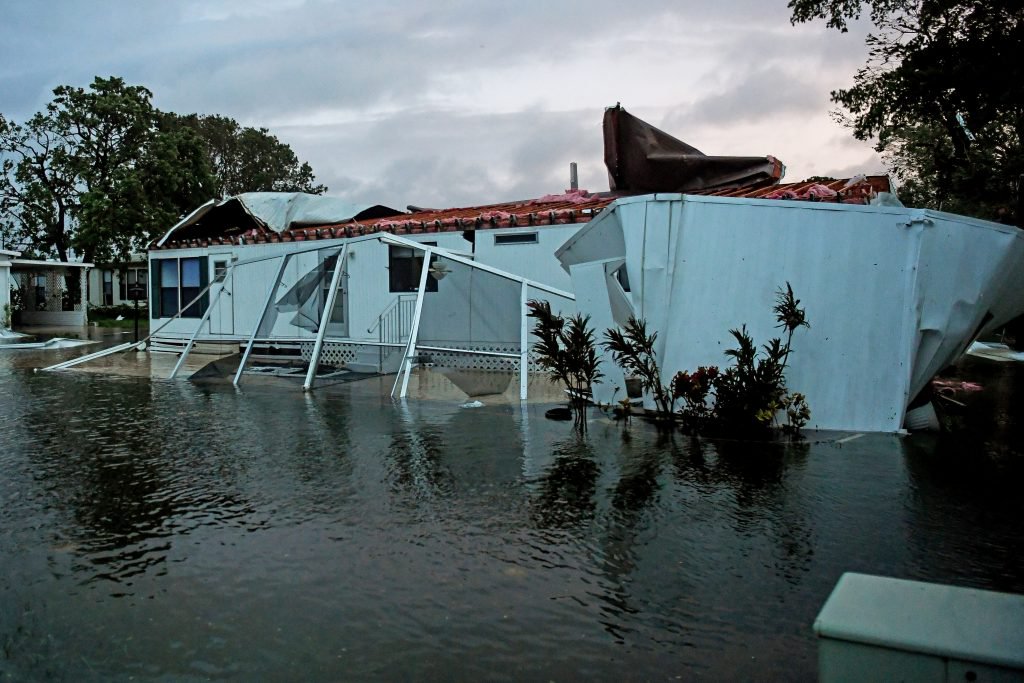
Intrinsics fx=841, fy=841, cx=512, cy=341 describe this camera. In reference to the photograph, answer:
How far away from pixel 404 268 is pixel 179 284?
7996 millimetres

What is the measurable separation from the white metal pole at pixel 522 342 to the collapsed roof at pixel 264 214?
9.57 meters

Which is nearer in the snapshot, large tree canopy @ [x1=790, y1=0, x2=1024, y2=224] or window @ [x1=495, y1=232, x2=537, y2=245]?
large tree canopy @ [x1=790, y1=0, x2=1024, y2=224]

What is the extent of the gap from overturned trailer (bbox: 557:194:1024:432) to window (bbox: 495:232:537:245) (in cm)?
567

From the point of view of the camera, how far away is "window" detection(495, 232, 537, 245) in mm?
15797

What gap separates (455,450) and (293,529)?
285 cm

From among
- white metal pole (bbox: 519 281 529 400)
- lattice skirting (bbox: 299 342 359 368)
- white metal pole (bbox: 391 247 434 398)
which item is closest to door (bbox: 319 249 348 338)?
lattice skirting (bbox: 299 342 359 368)

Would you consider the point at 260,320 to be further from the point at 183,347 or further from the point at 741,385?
the point at 741,385

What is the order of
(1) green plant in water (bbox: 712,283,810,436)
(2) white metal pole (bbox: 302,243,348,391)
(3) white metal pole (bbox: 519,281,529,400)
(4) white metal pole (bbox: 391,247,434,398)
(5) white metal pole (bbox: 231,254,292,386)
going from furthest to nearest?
(5) white metal pole (bbox: 231,254,292,386) < (2) white metal pole (bbox: 302,243,348,391) < (4) white metal pole (bbox: 391,247,434,398) < (3) white metal pole (bbox: 519,281,529,400) < (1) green plant in water (bbox: 712,283,810,436)

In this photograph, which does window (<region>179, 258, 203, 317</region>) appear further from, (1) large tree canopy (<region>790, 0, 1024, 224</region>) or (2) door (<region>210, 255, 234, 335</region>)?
(1) large tree canopy (<region>790, 0, 1024, 224</region>)

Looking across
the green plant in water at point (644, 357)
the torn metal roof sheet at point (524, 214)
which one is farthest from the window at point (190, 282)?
the green plant in water at point (644, 357)

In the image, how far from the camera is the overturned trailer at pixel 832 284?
8.92 meters

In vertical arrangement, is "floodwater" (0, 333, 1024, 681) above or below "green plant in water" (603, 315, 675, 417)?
below

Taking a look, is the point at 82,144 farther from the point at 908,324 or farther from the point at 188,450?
the point at 908,324

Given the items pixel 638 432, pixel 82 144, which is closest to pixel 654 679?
pixel 638 432
